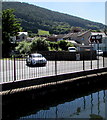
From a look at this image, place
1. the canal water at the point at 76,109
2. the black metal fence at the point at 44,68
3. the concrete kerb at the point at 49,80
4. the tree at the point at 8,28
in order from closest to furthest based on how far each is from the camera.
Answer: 1. the canal water at the point at 76,109
2. the concrete kerb at the point at 49,80
3. the black metal fence at the point at 44,68
4. the tree at the point at 8,28

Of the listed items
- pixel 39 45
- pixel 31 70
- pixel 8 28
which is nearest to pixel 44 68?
pixel 31 70

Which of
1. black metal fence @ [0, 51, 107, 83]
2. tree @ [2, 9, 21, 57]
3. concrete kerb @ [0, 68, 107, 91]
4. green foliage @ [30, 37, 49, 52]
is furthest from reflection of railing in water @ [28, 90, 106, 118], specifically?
tree @ [2, 9, 21, 57]

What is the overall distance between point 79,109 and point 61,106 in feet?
2.57

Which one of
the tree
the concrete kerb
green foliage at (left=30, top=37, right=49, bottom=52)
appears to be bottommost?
the concrete kerb

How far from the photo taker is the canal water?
7.12 meters

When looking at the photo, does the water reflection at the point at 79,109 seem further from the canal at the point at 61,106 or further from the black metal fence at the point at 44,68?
the black metal fence at the point at 44,68

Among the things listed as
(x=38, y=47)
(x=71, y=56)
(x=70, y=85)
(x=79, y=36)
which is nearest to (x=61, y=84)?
(x=70, y=85)

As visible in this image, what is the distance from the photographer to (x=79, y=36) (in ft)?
256

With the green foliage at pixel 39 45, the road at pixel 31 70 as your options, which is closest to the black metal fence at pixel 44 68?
the road at pixel 31 70

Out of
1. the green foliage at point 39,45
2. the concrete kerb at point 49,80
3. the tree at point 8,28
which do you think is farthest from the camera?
the tree at point 8,28

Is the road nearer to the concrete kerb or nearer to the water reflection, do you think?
the concrete kerb

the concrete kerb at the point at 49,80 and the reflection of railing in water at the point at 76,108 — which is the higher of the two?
the concrete kerb at the point at 49,80

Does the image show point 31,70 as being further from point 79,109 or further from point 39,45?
point 39,45

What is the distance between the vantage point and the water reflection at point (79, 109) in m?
7.13
